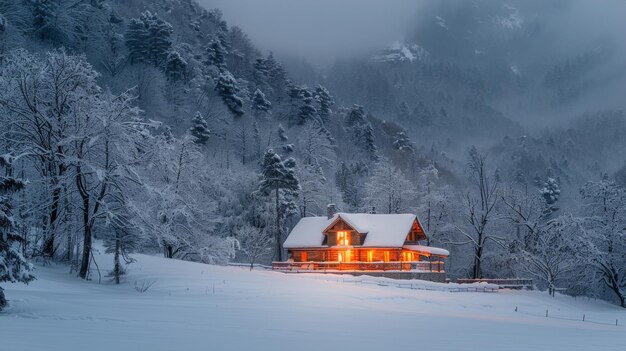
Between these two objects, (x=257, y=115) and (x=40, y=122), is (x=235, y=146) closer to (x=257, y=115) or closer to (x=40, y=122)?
(x=257, y=115)

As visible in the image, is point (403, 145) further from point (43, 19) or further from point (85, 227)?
point (85, 227)

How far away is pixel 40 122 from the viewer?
2834 cm

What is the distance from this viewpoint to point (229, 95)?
9506 cm

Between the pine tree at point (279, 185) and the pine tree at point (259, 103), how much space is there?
121 feet

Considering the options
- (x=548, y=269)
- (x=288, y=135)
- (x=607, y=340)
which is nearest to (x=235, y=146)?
(x=288, y=135)

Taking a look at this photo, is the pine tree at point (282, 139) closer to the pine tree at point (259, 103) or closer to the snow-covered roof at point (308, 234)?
the pine tree at point (259, 103)

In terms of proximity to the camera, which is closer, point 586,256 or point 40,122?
point 40,122

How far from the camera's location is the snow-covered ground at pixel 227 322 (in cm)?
1227

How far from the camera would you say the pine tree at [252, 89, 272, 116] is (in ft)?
331

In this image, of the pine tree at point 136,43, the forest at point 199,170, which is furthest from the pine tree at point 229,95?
the pine tree at point 136,43

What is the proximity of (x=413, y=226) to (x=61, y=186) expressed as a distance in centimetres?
3959

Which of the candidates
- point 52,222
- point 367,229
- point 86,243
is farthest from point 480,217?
point 52,222

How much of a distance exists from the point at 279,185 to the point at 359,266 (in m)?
17.0

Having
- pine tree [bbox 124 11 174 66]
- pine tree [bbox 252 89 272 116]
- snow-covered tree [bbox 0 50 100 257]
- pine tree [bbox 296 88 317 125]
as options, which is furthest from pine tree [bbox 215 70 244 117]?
snow-covered tree [bbox 0 50 100 257]
